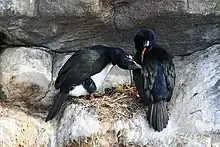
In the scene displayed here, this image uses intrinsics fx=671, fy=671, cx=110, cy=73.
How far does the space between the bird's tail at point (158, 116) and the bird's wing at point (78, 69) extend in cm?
60

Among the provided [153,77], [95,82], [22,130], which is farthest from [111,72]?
[22,130]

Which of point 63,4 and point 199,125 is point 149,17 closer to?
point 63,4

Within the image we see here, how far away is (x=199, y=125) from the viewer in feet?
16.0

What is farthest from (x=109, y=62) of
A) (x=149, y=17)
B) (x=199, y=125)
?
(x=199, y=125)

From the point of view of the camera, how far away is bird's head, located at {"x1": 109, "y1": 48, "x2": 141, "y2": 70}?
5.38 m

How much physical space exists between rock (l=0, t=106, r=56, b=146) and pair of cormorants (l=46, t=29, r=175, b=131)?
105 mm

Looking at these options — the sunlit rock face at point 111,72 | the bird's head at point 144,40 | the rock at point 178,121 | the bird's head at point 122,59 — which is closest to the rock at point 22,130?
the sunlit rock face at point 111,72

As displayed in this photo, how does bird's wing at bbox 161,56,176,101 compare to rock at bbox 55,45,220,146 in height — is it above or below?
above

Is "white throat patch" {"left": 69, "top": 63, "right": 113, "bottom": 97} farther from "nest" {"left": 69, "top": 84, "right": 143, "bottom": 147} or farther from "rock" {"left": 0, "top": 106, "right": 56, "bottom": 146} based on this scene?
"rock" {"left": 0, "top": 106, "right": 56, "bottom": 146}

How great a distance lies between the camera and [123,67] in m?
5.43

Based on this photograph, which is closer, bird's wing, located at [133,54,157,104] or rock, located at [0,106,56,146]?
rock, located at [0,106,56,146]

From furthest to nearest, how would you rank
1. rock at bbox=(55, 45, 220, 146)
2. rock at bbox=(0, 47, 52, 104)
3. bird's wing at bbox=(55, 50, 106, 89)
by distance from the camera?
rock at bbox=(0, 47, 52, 104) < bird's wing at bbox=(55, 50, 106, 89) < rock at bbox=(55, 45, 220, 146)

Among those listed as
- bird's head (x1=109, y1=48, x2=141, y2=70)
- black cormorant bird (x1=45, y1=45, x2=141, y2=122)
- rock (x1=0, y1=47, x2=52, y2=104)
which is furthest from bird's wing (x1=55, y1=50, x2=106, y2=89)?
rock (x1=0, y1=47, x2=52, y2=104)

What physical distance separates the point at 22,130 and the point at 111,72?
1117 mm
